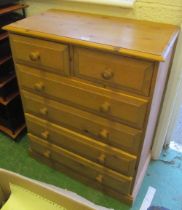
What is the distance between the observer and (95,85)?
106 cm

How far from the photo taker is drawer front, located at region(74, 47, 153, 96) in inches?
35.7

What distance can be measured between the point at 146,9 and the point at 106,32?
0.32 m

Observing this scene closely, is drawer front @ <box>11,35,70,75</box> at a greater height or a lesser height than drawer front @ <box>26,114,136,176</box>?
greater

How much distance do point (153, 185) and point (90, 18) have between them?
1.15 m

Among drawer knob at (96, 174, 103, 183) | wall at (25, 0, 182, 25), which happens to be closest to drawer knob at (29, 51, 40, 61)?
wall at (25, 0, 182, 25)

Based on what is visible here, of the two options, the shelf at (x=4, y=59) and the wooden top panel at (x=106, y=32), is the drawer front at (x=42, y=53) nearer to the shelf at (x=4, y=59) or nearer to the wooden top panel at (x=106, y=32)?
the wooden top panel at (x=106, y=32)

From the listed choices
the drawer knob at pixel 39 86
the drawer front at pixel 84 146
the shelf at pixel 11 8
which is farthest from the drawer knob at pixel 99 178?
the shelf at pixel 11 8

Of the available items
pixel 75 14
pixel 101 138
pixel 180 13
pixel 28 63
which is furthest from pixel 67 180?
pixel 180 13

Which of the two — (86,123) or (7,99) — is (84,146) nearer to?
(86,123)

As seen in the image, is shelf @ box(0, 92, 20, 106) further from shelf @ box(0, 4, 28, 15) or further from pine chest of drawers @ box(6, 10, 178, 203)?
shelf @ box(0, 4, 28, 15)

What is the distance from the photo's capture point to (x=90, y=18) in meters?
1.26

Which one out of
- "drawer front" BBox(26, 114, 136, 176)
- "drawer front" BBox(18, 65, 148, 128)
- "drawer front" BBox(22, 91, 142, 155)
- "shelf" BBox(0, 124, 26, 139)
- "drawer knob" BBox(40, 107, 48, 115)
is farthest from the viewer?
"shelf" BBox(0, 124, 26, 139)

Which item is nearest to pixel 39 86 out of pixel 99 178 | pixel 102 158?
pixel 102 158

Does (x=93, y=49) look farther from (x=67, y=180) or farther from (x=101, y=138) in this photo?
(x=67, y=180)
